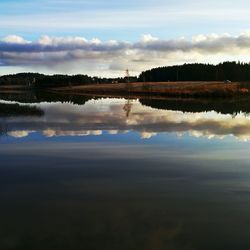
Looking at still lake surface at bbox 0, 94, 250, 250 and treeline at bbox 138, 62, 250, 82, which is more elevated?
treeline at bbox 138, 62, 250, 82

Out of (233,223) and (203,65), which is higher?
(203,65)

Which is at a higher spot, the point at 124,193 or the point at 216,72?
the point at 216,72

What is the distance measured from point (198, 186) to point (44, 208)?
461cm

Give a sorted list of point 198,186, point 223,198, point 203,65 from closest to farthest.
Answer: point 223,198
point 198,186
point 203,65

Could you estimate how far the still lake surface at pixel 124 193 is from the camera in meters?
9.40

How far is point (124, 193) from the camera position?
504 inches

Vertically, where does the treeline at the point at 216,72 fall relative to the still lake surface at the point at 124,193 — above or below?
above

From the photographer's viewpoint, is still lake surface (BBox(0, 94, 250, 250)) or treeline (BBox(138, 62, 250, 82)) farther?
treeline (BBox(138, 62, 250, 82))

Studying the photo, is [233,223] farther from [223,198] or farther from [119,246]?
[119,246]

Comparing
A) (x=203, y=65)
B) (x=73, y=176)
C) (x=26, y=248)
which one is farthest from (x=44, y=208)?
(x=203, y=65)

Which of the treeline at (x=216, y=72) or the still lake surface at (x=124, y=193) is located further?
the treeline at (x=216, y=72)

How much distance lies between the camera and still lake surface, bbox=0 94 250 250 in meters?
9.40

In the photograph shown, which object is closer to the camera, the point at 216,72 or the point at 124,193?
the point at 124,193

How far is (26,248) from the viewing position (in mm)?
8797
